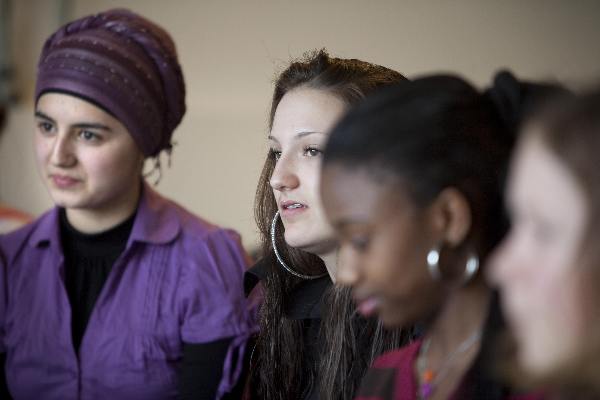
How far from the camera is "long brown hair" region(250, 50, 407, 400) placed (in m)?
1.17

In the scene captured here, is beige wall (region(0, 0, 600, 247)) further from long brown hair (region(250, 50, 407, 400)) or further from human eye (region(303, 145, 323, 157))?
human eye (region(303, 145, 323, 157))

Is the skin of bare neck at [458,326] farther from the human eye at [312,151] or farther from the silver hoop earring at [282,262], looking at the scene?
the silver hoop earring at [282,262]

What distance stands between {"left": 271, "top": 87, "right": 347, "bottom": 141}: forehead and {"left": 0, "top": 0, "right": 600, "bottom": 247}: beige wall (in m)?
0.94

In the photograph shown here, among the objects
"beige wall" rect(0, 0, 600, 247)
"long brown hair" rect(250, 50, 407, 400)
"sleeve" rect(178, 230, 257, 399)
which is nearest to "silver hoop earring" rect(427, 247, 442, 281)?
"long brown hair" rect(250, 50, 407, 400)

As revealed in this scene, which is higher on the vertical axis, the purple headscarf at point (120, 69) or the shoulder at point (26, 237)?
Result: the purple headscarf at point (120, 69)

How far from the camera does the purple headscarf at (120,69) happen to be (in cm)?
139

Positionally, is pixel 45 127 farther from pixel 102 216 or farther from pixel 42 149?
pixel 102 216

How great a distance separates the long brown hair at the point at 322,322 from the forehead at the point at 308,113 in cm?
2

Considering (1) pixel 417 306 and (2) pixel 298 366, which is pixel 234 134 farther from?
(1) pixel 417 306

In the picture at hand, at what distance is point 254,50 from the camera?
235cm

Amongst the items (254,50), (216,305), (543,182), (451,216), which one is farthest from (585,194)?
(254,50)

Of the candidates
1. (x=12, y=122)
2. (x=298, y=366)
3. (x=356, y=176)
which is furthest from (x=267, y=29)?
(x=356, y=176)

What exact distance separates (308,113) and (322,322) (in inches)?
13.0

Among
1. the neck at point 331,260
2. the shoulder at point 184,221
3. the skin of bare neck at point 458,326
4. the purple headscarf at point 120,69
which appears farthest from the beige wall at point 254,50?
the skin of bare neck at point 458,326
